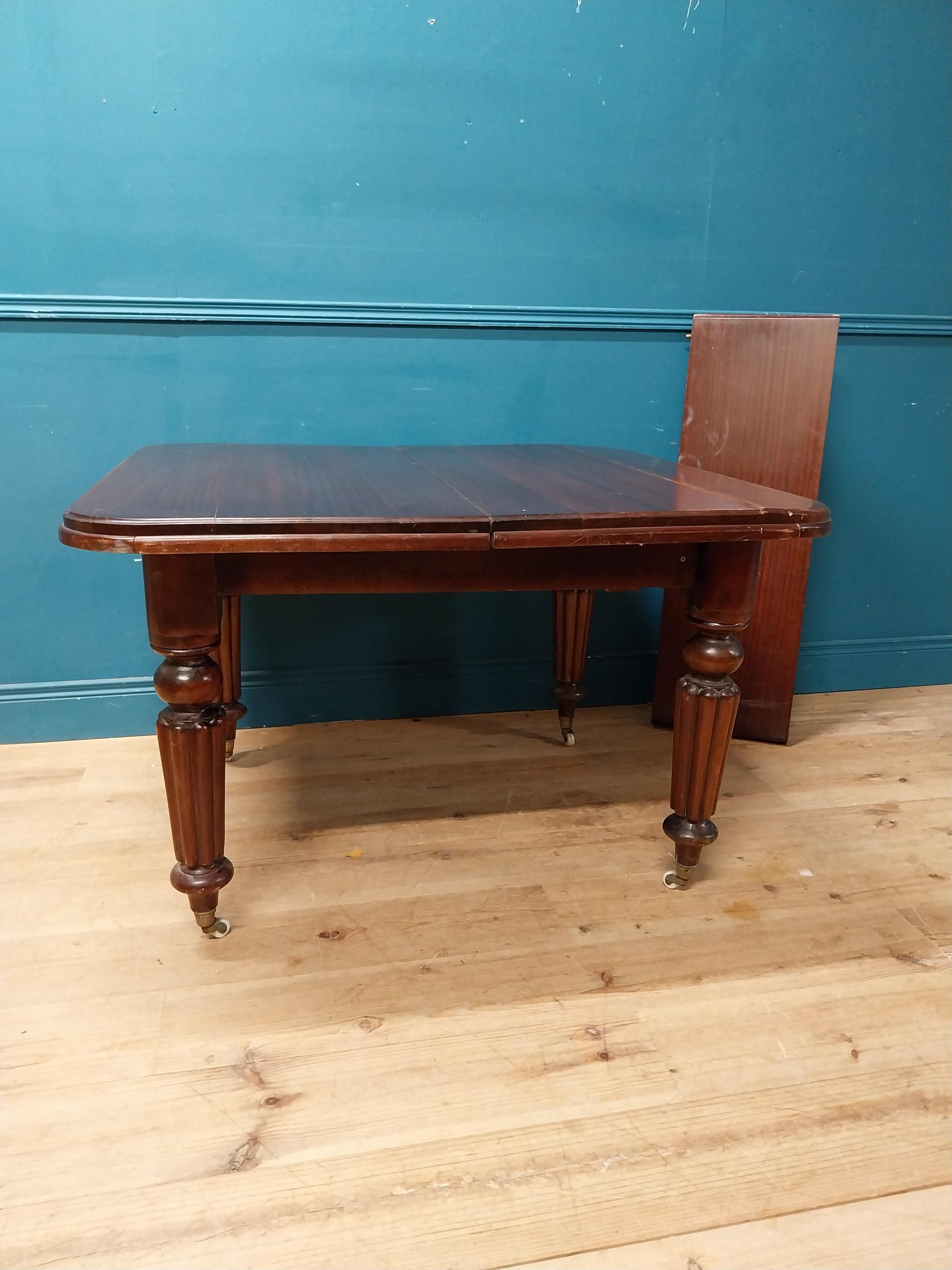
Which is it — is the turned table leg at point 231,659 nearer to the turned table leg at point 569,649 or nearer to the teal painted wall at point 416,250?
the teal painted wall at point 416,250

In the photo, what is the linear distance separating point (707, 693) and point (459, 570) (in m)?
0.50

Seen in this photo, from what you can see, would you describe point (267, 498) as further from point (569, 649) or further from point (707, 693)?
point (569, 649)

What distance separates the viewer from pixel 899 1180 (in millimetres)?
1103

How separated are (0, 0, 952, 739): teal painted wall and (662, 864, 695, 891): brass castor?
0.89 metres

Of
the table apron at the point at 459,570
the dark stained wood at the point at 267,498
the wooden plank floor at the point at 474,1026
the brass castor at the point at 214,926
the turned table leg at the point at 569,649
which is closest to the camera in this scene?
the wooden plank floor at the point at 474,1026

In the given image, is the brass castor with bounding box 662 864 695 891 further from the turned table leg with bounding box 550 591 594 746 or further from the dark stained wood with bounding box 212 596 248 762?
the dark stained wood with bounding box 212 596 248 762

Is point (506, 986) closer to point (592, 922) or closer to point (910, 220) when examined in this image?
point (592, 922)

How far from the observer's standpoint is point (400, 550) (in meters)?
1.29

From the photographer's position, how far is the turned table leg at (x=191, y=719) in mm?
1276

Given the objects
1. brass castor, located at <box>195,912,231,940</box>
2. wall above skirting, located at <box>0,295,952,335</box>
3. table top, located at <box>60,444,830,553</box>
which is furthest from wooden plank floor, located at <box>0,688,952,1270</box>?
wall above skirting, located at <box>0,295,952,335</box>

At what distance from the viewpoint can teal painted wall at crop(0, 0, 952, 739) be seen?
1936 millimetres

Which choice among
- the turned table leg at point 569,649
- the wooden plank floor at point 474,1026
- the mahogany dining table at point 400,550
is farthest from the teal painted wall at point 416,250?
the mahogany dining table at point 400,550

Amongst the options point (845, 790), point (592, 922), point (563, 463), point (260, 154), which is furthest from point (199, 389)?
point (845, 790)

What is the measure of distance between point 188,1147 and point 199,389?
1.61 meters
